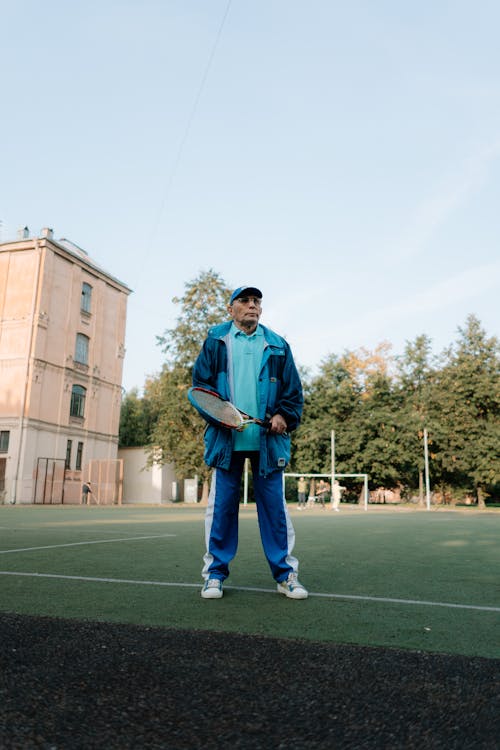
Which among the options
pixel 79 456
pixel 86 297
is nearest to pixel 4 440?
pixel 79 456

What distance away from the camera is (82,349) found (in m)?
42.5

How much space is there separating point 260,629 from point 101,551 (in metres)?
4.25

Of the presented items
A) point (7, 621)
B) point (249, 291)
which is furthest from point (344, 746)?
point (249, 291)

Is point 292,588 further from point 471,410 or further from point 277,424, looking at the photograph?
point 471,410

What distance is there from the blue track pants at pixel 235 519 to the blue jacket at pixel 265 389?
0.11 meters

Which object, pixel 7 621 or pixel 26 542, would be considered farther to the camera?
Answer: pixel 26 542

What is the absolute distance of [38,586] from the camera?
14.2 feet

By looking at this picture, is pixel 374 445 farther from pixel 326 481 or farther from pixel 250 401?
pixel 250 401

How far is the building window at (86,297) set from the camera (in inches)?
1683

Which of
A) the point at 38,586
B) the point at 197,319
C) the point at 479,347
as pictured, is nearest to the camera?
the point at 38,586

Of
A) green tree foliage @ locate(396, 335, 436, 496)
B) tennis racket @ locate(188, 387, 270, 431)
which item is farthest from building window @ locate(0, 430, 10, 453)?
tennis racket @ locate(188, 387, 270, 431)

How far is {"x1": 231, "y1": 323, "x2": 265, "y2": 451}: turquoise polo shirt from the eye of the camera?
4.40 meters

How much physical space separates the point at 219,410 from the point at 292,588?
1225mm

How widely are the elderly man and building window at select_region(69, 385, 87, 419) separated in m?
38.0
